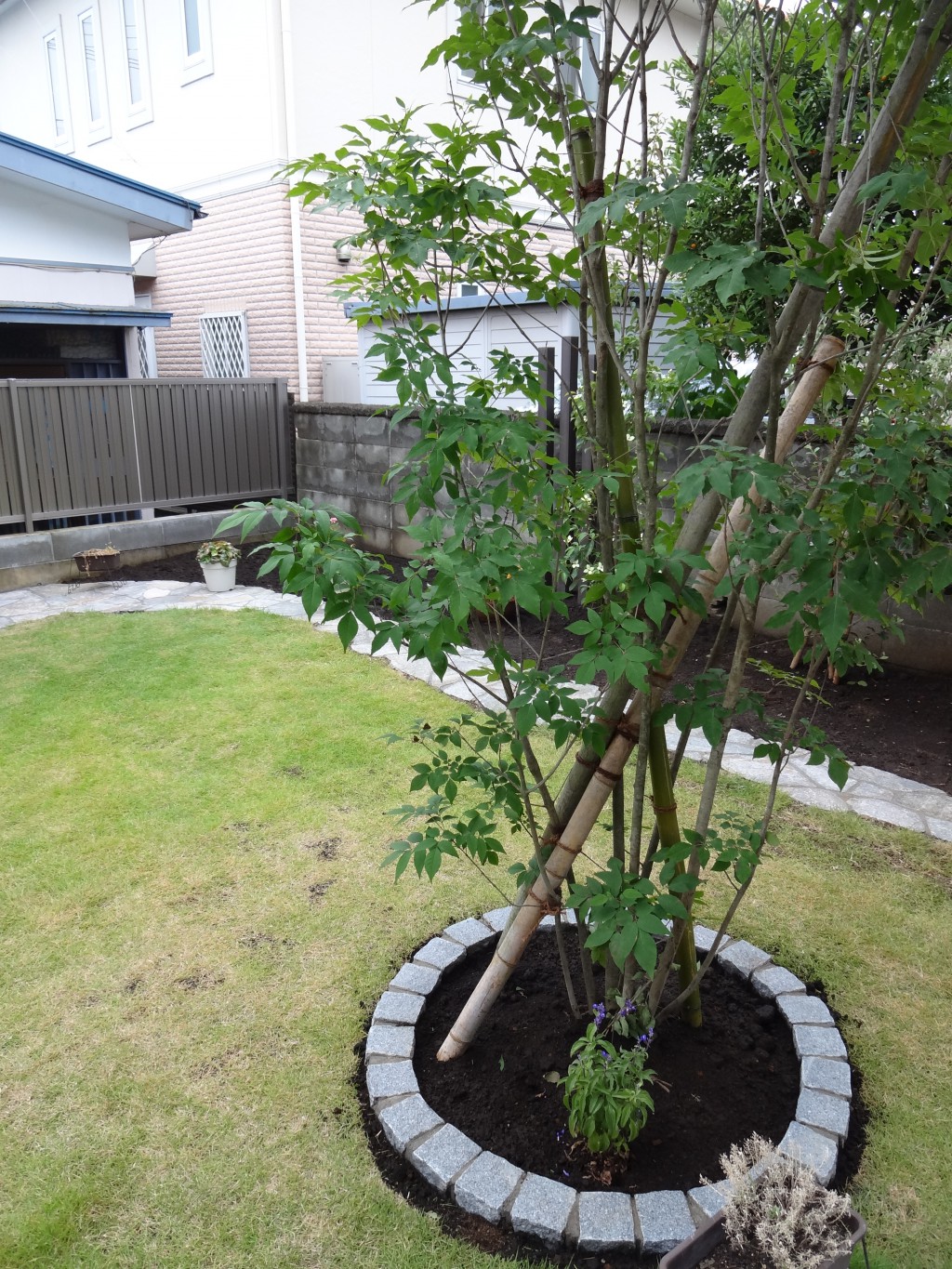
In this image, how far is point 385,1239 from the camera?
6.68ft

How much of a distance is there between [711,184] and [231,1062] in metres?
4.93

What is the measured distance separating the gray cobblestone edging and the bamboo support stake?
20 centimetres

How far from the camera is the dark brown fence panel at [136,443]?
803 cm

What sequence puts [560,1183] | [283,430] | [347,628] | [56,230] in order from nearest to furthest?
[347,628] < [560,1183] < [56,230] < [283,430]

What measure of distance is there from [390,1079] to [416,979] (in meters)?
0.41

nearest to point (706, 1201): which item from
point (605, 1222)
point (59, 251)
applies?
point (605, 1222)

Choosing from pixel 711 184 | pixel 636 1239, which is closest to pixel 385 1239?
pixel 636 1239

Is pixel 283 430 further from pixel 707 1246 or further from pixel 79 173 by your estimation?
pixel 707 1246

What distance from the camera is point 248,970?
117 inches

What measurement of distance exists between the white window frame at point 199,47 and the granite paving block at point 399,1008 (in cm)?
1216

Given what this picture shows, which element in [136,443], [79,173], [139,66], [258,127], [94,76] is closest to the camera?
[79,173]

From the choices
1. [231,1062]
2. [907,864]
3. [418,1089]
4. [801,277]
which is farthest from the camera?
[907,864]

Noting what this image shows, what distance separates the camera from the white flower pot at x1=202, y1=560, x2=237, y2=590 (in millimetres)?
7902

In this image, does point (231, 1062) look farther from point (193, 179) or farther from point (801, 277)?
point (193, 179)
